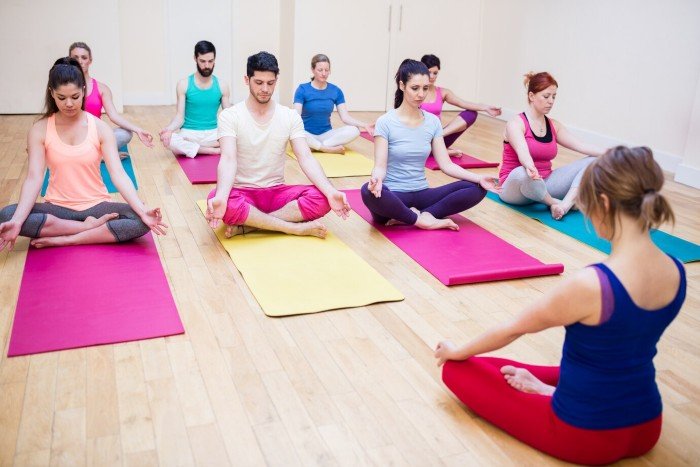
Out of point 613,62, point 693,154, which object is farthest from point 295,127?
point 613,62

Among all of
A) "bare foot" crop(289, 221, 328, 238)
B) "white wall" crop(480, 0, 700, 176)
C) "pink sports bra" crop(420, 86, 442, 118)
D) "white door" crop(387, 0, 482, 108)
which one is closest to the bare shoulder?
"bare foot" crop(289, 221, 328, 238)

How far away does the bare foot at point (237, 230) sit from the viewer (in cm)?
352

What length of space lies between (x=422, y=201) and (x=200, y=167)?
1.80 meters

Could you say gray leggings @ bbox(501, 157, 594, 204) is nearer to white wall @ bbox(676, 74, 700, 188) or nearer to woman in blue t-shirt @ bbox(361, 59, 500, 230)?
woman in blue t-shirt @ bbox(361, 59, 500, 230)

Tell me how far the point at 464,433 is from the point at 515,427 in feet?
0.49

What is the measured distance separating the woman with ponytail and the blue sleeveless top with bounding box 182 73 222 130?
374 centimetres

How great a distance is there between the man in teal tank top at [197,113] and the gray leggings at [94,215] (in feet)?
5.85

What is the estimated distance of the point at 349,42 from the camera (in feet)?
25.1

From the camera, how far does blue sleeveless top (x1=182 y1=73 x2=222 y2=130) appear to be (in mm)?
5184

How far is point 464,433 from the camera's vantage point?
6.64ft

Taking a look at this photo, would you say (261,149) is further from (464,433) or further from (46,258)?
(464,433)

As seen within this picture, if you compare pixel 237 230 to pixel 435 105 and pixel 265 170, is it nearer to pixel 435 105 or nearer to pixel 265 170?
pixel 265 170

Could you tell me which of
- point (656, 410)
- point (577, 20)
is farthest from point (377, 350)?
point (577, 20)

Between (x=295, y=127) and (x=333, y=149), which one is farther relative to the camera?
(x=333, y=149)
